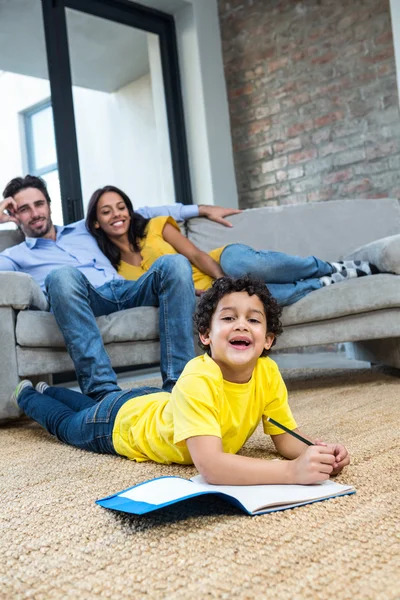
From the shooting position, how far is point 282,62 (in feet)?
14.7

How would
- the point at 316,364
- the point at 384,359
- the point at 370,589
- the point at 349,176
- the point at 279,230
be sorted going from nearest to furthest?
the point at 370,589 → the point at 384,359 → the point at 279,230 → the point at 316,364 → the point at 349,176

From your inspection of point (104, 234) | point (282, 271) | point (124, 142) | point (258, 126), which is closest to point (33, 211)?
point (104, 234)

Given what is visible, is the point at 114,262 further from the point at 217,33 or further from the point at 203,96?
the point at 217,33

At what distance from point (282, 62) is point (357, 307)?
8.97 feet

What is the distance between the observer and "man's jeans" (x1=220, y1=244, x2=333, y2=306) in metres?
2.35

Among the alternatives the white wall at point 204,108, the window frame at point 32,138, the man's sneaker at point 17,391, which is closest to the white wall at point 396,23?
the white wall at point 204,108

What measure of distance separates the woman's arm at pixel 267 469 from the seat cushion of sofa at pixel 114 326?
1.22 m

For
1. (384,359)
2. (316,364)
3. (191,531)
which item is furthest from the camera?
(316,364)

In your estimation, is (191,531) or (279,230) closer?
(191,531)

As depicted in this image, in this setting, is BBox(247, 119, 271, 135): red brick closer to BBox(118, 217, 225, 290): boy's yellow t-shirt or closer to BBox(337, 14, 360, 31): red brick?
BBox(337, 14, 360, 31): red brick

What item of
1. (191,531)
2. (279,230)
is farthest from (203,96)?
(191,531)

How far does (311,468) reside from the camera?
1022 millimetres

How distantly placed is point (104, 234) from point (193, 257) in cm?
39

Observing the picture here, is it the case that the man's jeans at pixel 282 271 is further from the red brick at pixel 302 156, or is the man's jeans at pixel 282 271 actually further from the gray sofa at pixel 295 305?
the red brick at pixel 302 156
